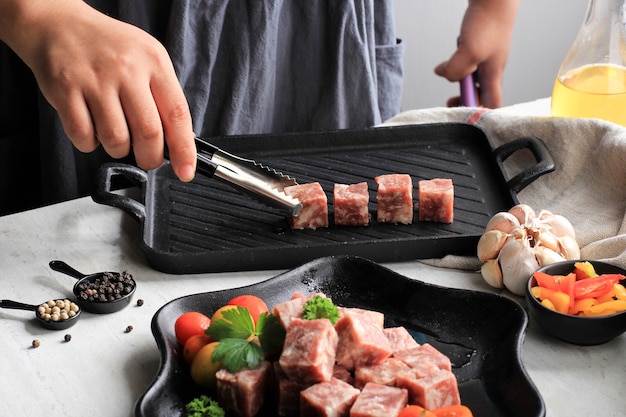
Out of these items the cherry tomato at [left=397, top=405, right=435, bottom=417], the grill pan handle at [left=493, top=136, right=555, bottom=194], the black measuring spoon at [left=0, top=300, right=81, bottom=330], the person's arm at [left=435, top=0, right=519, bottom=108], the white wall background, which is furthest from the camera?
the white wall background

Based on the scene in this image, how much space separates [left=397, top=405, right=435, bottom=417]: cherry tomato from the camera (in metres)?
1.32

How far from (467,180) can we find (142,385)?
3.21 feet

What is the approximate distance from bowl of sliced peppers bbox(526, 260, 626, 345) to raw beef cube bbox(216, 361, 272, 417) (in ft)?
1.77

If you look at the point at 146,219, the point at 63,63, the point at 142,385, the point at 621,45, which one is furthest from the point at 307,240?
the point at 621,45

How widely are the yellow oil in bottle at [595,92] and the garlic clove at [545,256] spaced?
595mm

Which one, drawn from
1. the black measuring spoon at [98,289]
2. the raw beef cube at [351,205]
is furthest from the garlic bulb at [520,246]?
the black measuring spoon at [98,289]

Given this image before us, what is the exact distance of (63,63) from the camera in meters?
1.61

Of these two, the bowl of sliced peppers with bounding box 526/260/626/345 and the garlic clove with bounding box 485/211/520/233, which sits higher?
the garlic clove with bounding box 485/211/520/233

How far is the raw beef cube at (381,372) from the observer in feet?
4.67

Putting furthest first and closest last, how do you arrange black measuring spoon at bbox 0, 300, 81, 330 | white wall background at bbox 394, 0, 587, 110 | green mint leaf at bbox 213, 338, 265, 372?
white wall background at bbox 394, 0, 587, 110 → black measuring spoon at bbox 0, 300, 81, 330 → green mint leaf at bbox 213, 338, 265, 372

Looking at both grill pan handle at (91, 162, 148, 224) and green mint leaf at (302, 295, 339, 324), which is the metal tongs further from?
green mint leaf at (302, 295, 339, 324)

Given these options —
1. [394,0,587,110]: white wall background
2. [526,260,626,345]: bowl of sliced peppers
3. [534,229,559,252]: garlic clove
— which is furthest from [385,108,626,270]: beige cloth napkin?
[394,0,587,110]: white wall background

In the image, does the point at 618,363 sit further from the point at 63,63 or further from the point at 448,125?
the point at 63,63

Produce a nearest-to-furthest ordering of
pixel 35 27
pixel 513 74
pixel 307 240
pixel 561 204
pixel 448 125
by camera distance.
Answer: pixel 35 27 < pixel 307 240 < pixel 561 204 < pixel 448 125 < pixel 513 74
